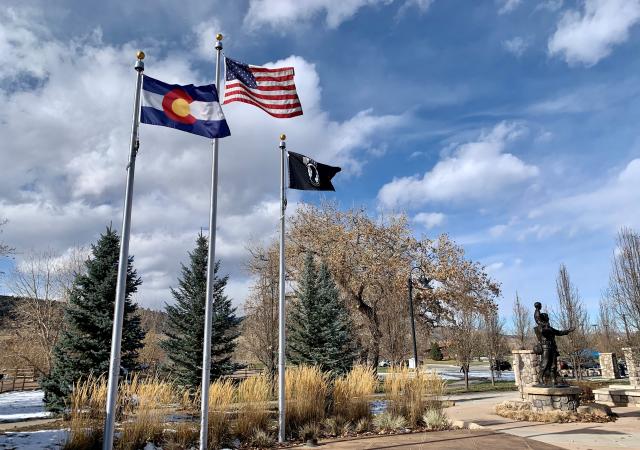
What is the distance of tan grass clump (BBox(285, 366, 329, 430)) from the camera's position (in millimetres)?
10008

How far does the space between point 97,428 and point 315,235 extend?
890 inches

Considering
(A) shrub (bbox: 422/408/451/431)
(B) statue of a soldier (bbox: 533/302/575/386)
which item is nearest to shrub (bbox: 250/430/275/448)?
(A) shrub (bbox: 422/408/451/431)

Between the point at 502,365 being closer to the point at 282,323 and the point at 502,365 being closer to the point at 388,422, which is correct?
the point at 388,422

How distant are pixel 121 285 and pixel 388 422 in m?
6.71

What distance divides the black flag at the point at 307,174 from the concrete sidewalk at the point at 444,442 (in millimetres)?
5561

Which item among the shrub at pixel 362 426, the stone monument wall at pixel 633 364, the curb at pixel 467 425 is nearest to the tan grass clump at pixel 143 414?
the shrub at pixel 362 426

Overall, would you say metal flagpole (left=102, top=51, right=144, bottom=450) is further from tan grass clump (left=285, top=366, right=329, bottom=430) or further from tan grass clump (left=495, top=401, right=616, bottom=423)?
tan grass clump (left=495, top=401, right=616, bottom=423)

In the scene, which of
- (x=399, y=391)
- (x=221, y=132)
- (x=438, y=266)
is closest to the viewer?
(x=221, y=132)

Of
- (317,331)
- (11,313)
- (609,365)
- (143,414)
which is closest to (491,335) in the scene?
(609,365)

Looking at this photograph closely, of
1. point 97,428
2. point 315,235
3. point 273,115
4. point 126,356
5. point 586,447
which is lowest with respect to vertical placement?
point 586,447

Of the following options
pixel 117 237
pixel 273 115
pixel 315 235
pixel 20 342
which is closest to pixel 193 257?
pixel 117 237

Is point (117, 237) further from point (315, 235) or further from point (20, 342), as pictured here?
A: point (20, 342)

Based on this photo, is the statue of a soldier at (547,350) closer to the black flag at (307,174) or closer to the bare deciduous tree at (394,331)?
the black flag at (307,174)

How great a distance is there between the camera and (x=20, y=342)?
30359 millimetres
